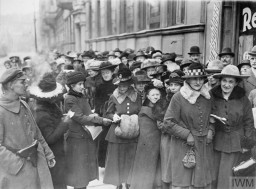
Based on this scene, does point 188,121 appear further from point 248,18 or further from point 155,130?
point 248,18

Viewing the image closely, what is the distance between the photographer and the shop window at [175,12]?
9406 mm

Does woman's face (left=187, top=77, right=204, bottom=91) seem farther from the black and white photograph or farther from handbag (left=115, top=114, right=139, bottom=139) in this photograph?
handbag (left=115, top=114, right=139, bottom=139)

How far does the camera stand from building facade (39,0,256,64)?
719 cm

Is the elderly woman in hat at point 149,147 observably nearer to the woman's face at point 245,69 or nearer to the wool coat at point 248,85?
the wool coat at point 248,85

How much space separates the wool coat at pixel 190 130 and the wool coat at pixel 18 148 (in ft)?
4.72

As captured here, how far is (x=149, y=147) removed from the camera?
13.4 feet

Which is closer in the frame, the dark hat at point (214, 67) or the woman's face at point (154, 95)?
the woman's face at point (154, 95)

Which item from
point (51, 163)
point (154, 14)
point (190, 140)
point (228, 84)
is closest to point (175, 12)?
point (154, 14)

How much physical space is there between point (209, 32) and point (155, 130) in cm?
439

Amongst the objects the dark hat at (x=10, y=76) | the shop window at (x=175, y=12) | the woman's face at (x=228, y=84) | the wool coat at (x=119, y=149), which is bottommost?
the wool coat at (x=119, y=149)

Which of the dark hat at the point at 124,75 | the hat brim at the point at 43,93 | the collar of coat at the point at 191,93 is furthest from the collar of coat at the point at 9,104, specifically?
the collar of coat at the point at 191,93

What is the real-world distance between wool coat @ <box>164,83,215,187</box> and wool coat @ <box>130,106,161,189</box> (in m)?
0.42

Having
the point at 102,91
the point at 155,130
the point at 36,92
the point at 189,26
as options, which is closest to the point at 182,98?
the point at 155,130

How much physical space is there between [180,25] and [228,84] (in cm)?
563
